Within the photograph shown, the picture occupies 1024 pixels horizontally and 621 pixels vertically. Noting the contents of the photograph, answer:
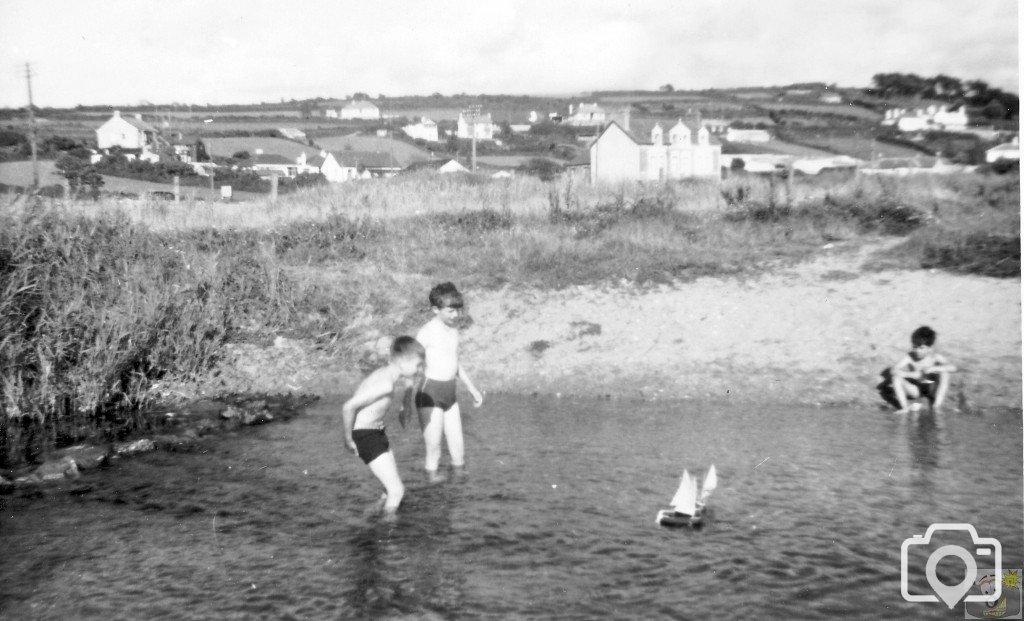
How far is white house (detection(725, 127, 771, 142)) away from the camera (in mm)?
51106

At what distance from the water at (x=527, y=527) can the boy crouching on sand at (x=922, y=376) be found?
0.45 m

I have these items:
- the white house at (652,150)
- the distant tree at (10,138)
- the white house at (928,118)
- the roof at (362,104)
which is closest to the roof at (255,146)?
the distant tree at (10,138)

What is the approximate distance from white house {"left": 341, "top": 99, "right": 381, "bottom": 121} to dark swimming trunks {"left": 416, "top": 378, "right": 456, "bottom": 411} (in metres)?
77.8

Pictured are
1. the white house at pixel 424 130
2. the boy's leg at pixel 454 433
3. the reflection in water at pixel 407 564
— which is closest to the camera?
the reflection in water at pixel 407 564

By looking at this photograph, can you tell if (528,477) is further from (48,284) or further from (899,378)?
(48,284)

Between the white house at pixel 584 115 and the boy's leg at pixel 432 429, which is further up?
the white house at pixel 584 115

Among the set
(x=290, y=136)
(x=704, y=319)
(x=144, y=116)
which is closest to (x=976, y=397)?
(x=704, y=319)

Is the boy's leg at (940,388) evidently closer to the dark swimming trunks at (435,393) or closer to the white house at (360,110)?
A: the dark swimming trunks at (435,393)

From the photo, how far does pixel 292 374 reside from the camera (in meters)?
13.8

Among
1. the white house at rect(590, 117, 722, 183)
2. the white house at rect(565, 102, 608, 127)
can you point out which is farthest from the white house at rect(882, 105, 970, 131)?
the white house at rect(565, 102, 608, 127)

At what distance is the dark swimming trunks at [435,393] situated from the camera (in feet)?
26.6

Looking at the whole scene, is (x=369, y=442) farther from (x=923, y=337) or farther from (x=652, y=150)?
(x=652, y=150)

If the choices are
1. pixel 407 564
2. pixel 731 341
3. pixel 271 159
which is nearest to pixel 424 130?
pixel 271 159

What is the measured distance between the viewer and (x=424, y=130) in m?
74.6
